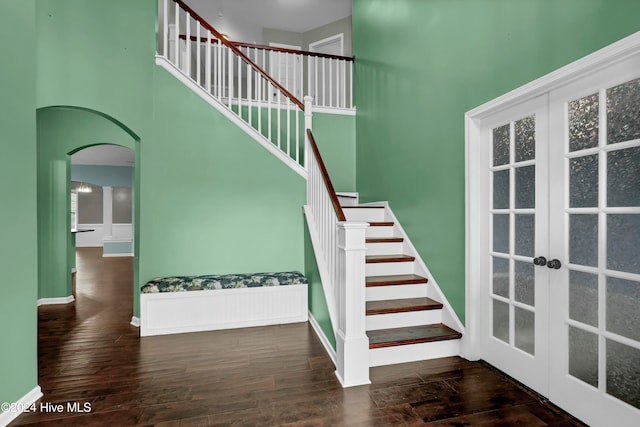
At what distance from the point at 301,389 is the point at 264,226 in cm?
214

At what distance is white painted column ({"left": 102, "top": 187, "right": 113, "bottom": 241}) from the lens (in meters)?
11.6

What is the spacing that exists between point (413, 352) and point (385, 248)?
120 cm

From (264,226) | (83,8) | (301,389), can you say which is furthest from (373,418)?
(83,8)

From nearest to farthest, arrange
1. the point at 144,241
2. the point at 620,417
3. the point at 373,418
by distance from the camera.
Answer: the point at 620,417
the point at 373,418
the point at 144,241

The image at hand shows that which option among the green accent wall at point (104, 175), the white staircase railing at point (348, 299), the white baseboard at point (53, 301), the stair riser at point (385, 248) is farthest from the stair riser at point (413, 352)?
the green accent wall at point (104, 175)

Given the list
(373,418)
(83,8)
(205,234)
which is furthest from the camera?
(205,234)

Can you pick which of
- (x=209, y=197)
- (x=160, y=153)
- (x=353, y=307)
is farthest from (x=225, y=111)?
(x=353, y=307)

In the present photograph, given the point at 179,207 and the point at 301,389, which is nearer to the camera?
the point at 301,389

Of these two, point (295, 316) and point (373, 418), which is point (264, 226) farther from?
point (373, 418)

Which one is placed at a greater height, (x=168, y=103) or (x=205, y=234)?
(x=168, y=103)

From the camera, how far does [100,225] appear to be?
38.4 ft

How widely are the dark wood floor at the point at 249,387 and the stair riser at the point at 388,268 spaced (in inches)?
35.9

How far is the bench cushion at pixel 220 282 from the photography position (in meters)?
3.37

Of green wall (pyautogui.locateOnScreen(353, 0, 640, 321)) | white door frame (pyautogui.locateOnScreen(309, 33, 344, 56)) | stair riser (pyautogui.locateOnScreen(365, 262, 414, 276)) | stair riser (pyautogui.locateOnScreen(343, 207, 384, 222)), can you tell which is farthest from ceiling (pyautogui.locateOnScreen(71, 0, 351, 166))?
stair riser (pyautogui.locateOnScreen(365, 262, 414, 276))
